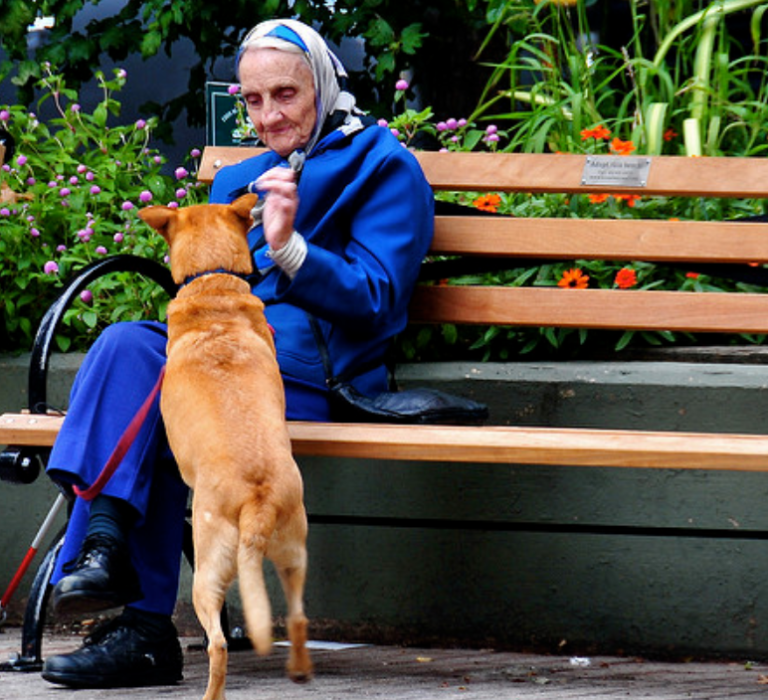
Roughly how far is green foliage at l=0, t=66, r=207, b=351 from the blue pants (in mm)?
929

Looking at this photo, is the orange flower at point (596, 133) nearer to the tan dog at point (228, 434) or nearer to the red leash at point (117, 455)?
the tan dog at point (228, 434)

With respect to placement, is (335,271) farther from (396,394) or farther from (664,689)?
(664,689)

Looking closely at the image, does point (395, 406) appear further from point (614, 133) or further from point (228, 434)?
point (614, 133)

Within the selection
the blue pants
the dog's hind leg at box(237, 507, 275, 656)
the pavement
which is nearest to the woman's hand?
the blue pants

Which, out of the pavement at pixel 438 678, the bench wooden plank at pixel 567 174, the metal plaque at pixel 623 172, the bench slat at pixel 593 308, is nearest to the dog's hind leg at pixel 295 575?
the pavement at pixel 438 678

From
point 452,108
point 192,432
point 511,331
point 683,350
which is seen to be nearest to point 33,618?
point 192,432

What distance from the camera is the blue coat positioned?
362 centimetres

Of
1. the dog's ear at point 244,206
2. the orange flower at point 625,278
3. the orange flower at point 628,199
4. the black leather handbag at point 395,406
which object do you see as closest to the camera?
the dog's ear at point 244,206

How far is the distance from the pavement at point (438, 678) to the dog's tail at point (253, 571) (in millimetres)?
474

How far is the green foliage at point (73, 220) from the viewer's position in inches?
174

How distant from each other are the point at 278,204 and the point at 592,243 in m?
1.07

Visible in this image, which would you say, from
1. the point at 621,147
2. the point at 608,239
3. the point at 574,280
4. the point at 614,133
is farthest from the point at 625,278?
the point at 614,133

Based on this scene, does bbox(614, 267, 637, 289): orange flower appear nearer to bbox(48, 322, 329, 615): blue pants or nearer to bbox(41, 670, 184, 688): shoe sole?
bbox(48, 322, 329, 615): blue pants

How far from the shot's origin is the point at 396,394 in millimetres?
3688
